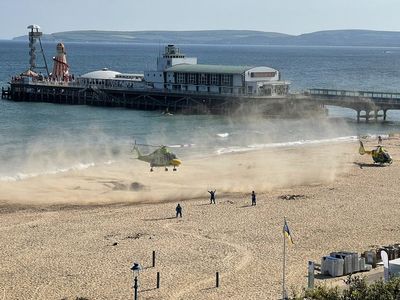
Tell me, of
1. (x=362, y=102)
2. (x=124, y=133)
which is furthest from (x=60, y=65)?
(x=362, y=102)

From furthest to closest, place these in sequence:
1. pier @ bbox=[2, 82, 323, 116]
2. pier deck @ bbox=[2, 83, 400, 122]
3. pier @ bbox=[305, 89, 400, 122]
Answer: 1. pier @ bbox=[2, 82, 323, 116]
2. pier deck @ bbox=[2, 83, 400, 122]
3. pier @ bbox=[305, 89, 400, 122]

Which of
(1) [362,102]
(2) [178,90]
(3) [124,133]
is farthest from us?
(2) [178,90]

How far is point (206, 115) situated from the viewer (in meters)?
79.6

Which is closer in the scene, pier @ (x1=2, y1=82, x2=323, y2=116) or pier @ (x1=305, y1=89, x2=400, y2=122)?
pier @ (x1=305, y1=89, x2=400, y2=122)

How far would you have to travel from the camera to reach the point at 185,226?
33.1 meters

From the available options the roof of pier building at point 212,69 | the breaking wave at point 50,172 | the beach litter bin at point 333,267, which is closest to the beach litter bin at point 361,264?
the beach litter bin at point 333,267

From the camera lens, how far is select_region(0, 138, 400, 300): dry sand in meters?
26.0

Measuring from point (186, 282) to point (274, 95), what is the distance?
5433 centimetres

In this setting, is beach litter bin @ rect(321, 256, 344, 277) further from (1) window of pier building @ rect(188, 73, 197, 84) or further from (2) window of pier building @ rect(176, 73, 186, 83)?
(2) window of pier building @ rect(176, 73, 186, 83)

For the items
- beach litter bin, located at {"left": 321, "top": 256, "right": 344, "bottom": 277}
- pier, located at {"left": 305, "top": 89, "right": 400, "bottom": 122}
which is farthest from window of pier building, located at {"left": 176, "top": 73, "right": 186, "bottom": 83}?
beach litter bin, located at {"left": 321, "top": 256, "right": 344, "bottom": 277}

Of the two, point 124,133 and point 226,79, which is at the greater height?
point 226,79

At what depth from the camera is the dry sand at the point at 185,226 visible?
85.3 ft

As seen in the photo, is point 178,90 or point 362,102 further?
point 178,90

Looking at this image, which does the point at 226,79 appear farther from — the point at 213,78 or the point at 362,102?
the point at 362,102
